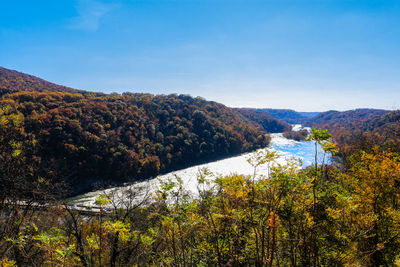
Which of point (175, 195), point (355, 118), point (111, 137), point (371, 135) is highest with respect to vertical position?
point (355, 118)

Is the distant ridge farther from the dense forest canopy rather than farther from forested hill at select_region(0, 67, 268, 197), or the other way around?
forested hill at select_region(0, 67, 268, 197)

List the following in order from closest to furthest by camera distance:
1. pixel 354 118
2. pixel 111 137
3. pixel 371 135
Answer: pixel 111 137 → pixel 371 135 → pixel 354 118

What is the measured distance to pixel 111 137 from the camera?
56094 millimetres

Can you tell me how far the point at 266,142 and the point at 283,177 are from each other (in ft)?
322

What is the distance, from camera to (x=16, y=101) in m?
49.3

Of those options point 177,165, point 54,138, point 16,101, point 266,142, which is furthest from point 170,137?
point 266,142

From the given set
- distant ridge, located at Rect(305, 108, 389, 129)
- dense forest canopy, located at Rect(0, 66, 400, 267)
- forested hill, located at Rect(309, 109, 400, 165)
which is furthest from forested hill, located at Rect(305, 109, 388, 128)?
dense forest canopy, located at Rect(0, 66, 400, 267)

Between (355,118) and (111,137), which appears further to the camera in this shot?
(355,118)

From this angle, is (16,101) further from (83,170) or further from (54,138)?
(83,170)

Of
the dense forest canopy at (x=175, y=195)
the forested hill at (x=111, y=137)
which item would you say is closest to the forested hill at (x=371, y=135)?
the dense forest canopy at (x=175, y=195)

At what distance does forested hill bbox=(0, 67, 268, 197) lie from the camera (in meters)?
44.9

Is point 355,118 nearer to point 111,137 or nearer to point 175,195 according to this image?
point 111,137

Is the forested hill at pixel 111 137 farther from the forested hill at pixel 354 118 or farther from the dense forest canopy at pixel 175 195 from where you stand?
the forested hill at pixel 354 118

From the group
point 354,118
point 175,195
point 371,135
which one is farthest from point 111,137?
point 354,118
